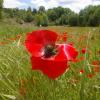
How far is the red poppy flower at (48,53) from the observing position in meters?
0.76

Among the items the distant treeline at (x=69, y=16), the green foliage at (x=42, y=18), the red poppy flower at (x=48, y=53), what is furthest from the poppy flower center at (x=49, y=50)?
the green foliage at (x=42, y=18)

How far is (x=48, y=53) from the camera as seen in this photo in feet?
2.66

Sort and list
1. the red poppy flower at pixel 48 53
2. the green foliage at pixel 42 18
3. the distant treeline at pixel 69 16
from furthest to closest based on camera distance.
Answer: the green foliage at pixel 42 18 → the distant treeline at pixel 69 16 → the red poppy flower at pixel 48 53

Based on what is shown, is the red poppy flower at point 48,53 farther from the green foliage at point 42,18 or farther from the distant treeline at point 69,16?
the green foliage at point 42,18

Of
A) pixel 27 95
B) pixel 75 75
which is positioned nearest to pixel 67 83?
pixel 75 75

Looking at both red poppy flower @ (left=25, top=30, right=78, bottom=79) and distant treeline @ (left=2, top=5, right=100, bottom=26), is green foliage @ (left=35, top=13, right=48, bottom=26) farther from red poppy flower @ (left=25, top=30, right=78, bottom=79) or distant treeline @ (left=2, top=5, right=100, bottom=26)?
red poppy flower @ (left=25, top=30, right=78, bottom=79)

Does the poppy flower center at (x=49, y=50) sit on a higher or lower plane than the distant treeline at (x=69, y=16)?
higher

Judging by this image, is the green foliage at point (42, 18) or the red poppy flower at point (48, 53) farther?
the green foliage at point (42, 18)

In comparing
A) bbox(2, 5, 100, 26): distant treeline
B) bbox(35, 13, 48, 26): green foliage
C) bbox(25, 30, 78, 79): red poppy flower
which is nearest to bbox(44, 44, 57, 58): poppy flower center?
bbox(25, 30, 78, 79): red poppy flower

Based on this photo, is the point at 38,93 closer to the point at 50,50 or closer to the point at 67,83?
the point at 50,50

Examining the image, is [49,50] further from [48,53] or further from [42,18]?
[42,18]

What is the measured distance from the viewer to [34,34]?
0.84m

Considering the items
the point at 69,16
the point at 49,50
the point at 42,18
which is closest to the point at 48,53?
the point at 49,50

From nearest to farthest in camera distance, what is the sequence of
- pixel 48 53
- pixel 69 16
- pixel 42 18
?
1. pixel 48 53
2. pixel 69 16
3. pixel 42 18
